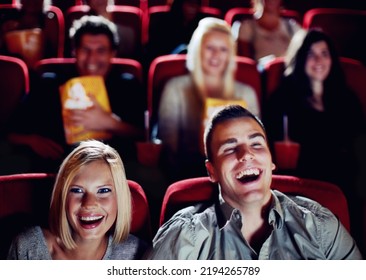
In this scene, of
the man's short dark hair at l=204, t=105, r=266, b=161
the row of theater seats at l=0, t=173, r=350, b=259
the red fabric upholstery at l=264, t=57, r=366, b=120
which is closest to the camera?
the row of theater seats at l=0, t=173, r=350, b=259

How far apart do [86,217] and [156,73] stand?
50cm

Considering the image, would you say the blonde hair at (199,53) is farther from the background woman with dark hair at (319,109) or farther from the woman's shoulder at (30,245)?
the woman's shoulder at (30,245)

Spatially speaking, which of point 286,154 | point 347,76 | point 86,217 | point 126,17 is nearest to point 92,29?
point 126,17

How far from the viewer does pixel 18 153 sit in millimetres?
1742

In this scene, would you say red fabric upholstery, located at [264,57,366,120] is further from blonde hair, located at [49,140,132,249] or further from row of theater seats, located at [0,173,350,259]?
blonde hair, located at [49,140,132,249]

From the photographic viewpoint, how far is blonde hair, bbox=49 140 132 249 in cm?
164

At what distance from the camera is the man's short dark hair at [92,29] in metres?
1.80

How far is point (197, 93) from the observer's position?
1.80m

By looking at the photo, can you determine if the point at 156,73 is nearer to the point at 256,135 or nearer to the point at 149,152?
the point at 149,152

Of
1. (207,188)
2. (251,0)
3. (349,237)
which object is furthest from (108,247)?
(251,0)

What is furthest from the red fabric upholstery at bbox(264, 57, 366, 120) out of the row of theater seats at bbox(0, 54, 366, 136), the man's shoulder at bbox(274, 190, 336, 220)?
the man's shoulder at bbox(274, 190, 336, 220)

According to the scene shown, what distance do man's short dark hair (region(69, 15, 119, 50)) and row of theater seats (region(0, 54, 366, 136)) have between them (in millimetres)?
60

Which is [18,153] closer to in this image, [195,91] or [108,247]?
[108,247]
